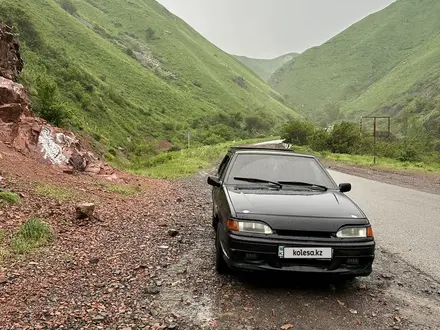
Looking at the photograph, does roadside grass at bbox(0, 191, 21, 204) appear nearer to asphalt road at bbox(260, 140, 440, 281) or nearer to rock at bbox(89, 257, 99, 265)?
rock at bbox(89, 257, 99, 265)

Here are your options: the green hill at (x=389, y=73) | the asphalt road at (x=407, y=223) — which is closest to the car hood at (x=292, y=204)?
the asphalt road at (x=407, y=223)

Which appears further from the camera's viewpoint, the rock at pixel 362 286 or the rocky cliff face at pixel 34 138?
the rocky cliff face at pixel 34 138

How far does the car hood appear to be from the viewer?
14.2ft

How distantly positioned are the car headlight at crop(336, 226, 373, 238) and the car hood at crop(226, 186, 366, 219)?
147 millimetres

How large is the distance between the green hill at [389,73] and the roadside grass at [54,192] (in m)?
93.3

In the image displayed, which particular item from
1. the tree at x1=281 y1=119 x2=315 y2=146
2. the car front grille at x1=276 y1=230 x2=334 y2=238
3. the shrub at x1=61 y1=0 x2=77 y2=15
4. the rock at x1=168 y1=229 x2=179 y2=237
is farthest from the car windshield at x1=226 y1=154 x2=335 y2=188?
the shrub at x1=61 y1=0 x2=77 y2=15

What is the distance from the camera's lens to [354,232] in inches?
167

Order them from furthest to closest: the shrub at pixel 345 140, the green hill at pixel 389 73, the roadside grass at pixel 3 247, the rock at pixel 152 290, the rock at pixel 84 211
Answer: the green hill at pixel 389 73 → the shrub at pixel 345 140 → the rock at pixel 84 211 → the roadside grass at pixel 3 247 → the rock at pixel 152 290

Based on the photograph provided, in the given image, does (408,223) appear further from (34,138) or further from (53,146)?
(34,138)

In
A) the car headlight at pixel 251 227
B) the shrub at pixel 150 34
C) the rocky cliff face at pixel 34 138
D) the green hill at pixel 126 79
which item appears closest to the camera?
the car headlight at pixel 251 227

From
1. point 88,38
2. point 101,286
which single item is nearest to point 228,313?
point 101,286

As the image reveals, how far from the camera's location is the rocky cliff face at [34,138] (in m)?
10.9

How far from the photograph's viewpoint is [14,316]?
3607 mm

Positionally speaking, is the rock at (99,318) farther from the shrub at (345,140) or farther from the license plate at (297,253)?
the shrub at (345,140)
